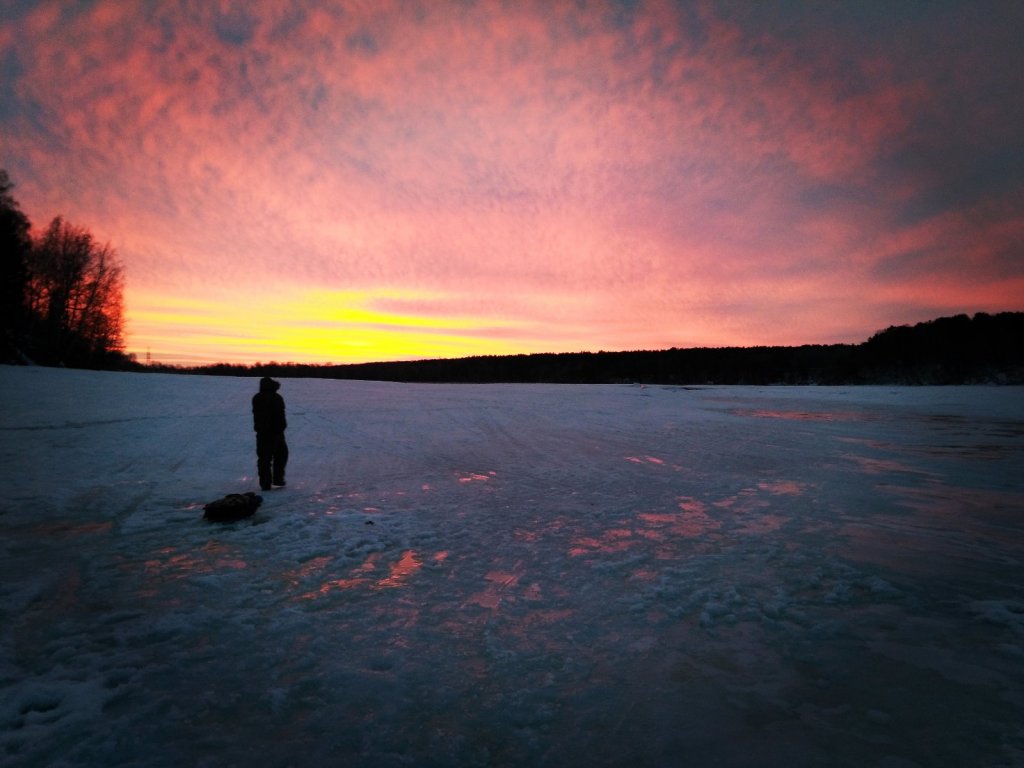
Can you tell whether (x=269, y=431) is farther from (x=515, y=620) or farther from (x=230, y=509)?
(x=515, y=620)

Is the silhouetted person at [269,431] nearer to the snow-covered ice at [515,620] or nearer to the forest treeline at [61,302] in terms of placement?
the snow-covered ice at [515,620]

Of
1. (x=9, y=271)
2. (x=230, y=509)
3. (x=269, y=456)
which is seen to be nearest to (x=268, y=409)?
(x=269, y=456)

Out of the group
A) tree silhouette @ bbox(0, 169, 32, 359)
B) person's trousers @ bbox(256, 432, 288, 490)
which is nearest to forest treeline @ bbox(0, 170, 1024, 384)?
tree silhouette @ bbox(0, 169, 32, 359)

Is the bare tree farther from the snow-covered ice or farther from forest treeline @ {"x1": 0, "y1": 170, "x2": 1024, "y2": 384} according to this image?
the snow-covered ice

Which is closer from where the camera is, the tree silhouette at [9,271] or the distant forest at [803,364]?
the tree silhouette at [9,271]

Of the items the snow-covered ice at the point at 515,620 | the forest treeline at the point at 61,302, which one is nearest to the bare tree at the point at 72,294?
the forest treeline at the point at 61,302

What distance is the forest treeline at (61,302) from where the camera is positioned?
36906mm

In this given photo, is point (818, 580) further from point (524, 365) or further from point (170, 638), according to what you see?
point (524, 365)

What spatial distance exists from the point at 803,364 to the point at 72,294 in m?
105

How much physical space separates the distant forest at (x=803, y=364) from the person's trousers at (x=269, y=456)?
38772 millimetres

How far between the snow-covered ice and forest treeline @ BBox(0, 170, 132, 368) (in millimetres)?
41122

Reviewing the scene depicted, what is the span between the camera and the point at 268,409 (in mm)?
8492

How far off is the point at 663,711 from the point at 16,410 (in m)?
22.3

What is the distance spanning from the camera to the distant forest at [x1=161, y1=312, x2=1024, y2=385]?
66.5 m
